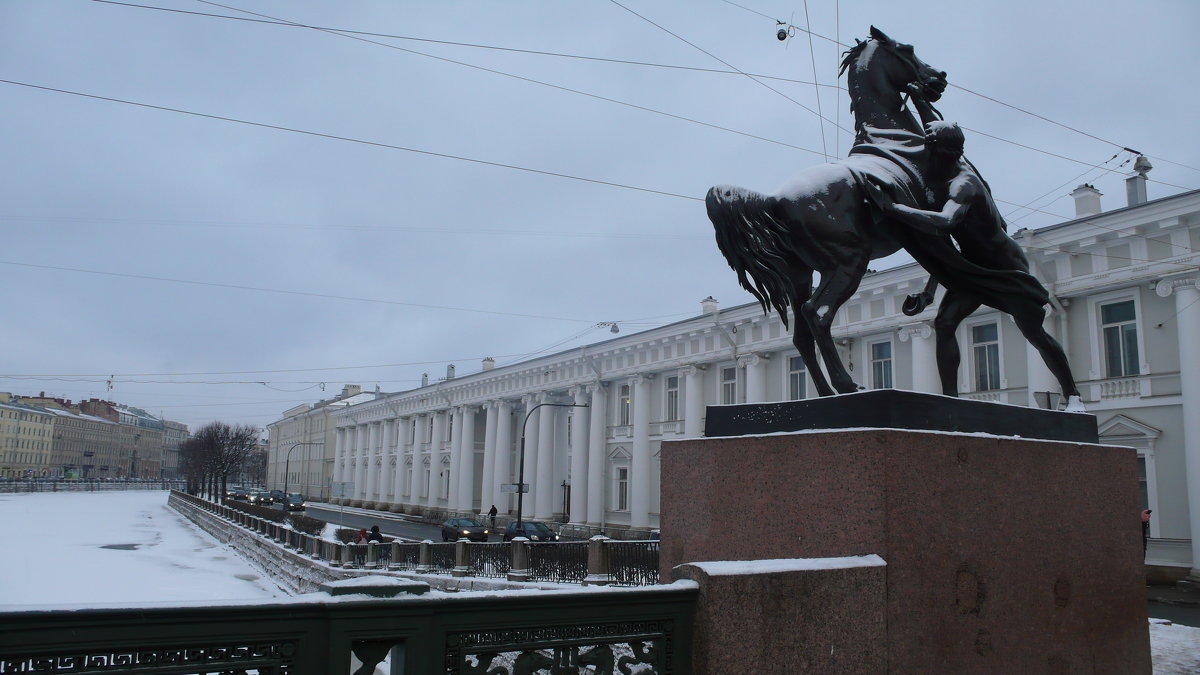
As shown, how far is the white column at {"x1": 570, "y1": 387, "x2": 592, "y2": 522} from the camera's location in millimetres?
39781

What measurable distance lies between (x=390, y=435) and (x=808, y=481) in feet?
212

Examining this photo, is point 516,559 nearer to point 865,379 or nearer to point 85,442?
point 865,379

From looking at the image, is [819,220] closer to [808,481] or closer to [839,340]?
[808,481]

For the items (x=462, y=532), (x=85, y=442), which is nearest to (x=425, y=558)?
(x=462, y=532)

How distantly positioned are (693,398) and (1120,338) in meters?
15.9

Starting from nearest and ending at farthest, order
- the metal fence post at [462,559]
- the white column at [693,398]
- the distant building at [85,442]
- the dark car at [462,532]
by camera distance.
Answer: the metal fence post at [462,559] → the white column at [693,398] → the dark car at [462,532] → the distant building at [85,442]

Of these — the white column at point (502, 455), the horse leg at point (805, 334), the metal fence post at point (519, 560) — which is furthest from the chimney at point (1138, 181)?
the white column at point (502, 455)

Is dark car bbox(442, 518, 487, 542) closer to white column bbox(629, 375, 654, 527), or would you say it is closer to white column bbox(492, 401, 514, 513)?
white column bbox(629, 375, 654, 527)

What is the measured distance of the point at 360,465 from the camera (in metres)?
73.0

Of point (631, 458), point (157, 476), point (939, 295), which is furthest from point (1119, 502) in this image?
point (157, 476)

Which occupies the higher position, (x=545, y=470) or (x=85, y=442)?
(x=85, y=442)

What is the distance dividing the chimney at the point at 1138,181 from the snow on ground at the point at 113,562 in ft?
83.5

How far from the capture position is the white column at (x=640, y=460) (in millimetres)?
35438

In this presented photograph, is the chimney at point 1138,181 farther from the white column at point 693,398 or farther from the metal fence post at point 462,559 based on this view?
the metal fence post at point 462,559
